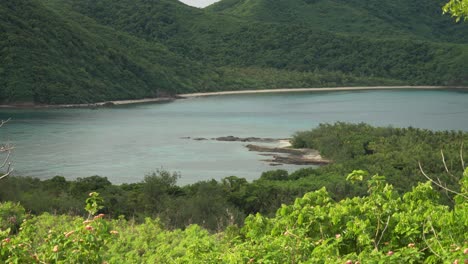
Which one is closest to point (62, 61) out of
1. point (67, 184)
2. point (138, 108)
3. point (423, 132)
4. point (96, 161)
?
point (138, 108)

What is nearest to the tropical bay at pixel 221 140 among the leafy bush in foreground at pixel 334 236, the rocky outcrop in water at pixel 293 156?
the leafy bush in foreground at pixel 334 236

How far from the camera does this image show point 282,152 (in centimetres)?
6162

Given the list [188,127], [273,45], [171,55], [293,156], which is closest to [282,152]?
[293,156]

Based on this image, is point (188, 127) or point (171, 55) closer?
point (188, 127)

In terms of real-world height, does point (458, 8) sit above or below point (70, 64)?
above

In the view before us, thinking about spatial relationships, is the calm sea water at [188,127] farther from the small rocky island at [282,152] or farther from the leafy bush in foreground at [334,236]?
the leafy bush in foreground at [334,236]

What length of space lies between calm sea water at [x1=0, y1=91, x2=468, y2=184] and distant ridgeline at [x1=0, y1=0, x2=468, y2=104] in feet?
30.1

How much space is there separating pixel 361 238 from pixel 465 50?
16609 cm

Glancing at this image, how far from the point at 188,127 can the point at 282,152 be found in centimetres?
2164

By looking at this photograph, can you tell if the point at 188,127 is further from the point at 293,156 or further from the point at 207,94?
the point at 207,94

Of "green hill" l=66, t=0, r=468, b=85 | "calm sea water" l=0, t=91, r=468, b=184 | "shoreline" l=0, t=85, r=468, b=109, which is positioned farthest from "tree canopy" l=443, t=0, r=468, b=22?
"green hill" l=66, t=0, r=468, b=85

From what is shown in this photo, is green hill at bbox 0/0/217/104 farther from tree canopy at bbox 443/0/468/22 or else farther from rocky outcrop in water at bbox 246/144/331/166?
tree canopy at bbox 443/0/468/22

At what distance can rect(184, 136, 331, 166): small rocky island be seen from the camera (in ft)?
187

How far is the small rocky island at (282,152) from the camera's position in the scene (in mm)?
56969
